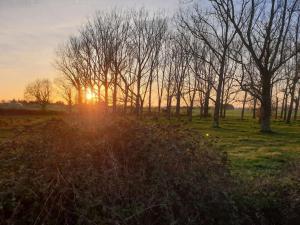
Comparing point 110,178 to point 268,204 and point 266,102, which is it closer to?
point 268,204

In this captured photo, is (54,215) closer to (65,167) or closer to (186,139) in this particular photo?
(65,167)

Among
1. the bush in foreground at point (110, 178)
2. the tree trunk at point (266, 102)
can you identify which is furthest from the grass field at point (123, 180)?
the tree trunk at point (266, 102)

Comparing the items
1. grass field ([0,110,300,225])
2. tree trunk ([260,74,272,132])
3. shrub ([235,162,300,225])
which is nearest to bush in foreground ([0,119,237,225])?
grass field ([0,110,300,225])

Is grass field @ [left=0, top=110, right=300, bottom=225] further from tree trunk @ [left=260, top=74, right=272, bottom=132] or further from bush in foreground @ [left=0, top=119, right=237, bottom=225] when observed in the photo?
tree trunk @ [left=260, top=74, right=272, bottom=132]

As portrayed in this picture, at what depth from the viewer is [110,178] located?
539cm

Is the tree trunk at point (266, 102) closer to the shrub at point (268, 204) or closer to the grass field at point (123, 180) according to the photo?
the grass field at point (123, 180)

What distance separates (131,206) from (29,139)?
2.02 meters

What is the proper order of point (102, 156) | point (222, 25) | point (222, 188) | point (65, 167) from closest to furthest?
point (65, 167) < point (102, 156) < point (222, 188) < point (222, 25)

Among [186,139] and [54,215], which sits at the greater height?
[186,139]

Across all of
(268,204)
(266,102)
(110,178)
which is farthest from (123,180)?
(266,102)

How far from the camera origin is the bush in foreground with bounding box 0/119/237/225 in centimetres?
498

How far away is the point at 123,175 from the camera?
220 inches

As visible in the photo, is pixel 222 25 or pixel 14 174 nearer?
pixel 14 174

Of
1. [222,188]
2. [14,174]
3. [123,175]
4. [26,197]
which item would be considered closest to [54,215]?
[26,197]
